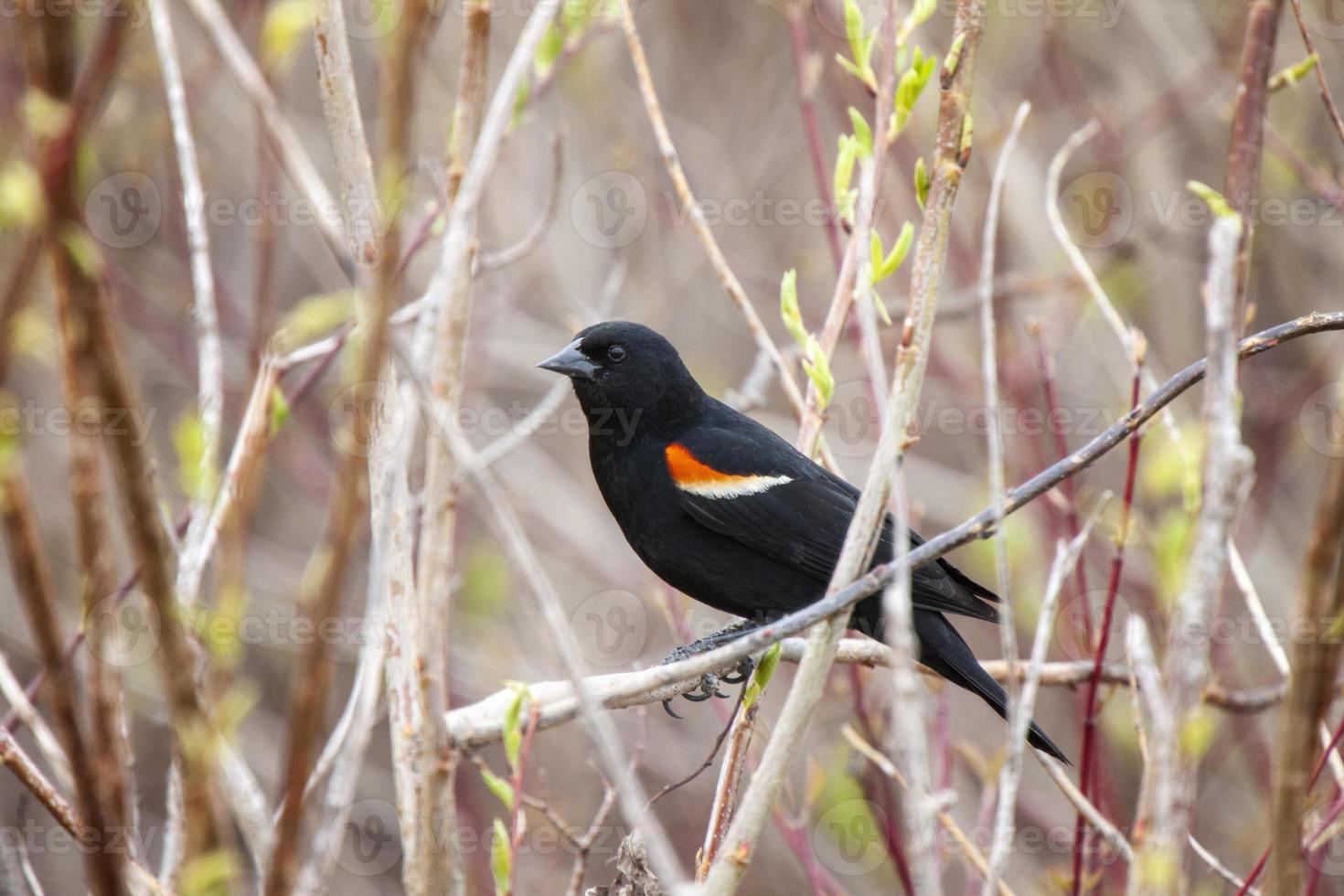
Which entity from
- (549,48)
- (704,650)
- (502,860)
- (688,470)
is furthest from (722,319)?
(502,860)

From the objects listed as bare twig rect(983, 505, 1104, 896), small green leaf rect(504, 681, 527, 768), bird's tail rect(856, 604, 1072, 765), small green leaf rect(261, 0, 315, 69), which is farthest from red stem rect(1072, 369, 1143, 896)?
small green leaf rect(261, 0, 315, 69)

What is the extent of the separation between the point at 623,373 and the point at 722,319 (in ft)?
12.0

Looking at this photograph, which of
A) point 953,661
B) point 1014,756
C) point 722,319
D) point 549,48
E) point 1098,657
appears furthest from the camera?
point 722,319

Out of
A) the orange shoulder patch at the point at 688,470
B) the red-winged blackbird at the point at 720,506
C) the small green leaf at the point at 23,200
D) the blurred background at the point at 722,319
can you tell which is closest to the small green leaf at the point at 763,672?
the red-winged blackbird at the point at 720,506

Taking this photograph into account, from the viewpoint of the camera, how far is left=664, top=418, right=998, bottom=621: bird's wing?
3578 millimetres

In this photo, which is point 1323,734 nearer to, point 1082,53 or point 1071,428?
point 1071,428

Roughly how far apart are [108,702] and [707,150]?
626cm

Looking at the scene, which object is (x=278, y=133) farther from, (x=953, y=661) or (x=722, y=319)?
(x=722, y=319)

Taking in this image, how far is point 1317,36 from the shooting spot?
5754 millimetres

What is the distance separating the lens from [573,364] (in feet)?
12.4

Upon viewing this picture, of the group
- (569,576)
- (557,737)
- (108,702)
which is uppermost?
(108,702)

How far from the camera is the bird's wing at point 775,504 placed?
11.7 feet

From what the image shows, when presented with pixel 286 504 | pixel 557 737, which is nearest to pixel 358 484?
pixel 557 737

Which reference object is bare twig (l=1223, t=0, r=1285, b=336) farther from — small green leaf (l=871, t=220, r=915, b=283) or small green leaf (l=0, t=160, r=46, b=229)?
small green leaf (l=0, t=160, r=46, b=229)
